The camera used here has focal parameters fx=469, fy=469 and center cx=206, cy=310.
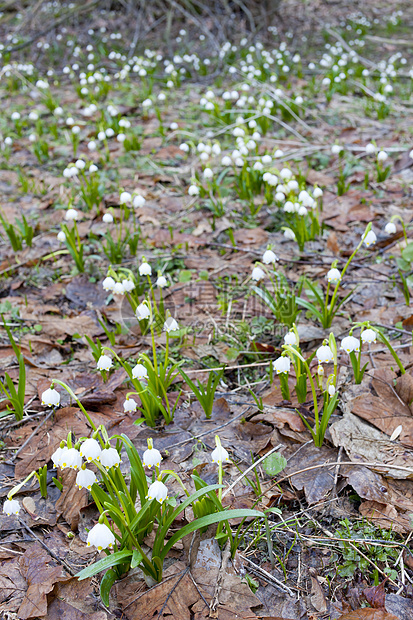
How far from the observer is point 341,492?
1.93 m

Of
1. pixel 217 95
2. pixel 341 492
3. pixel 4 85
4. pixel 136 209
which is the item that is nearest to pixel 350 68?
pixel 217 95

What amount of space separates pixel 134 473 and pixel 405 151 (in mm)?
4311

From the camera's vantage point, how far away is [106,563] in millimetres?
1445

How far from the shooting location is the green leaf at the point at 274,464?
2.01 meters

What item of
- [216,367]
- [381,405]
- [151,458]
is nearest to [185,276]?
[216,367]

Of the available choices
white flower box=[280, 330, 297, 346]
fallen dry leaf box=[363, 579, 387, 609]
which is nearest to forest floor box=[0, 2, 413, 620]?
fallen dry leaf box=[363, 579, 387, 609]

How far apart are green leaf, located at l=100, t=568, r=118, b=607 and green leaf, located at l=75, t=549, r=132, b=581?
63 mm

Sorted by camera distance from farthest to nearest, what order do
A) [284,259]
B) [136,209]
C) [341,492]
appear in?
[136,209]
[284,259]
[341,492]

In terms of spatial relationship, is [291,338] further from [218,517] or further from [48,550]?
[48,550]

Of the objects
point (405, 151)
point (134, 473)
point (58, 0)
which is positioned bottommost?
point (405, 151)

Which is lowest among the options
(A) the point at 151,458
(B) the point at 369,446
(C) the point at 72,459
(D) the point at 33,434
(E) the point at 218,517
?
(B) the point at 369,446

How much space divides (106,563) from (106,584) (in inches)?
7.8

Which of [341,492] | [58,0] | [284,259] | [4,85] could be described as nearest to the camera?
[341,492]

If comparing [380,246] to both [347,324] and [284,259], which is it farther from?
[347,324]
